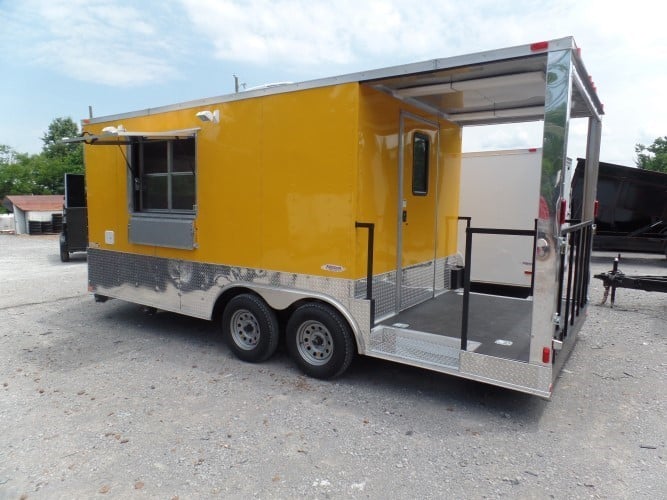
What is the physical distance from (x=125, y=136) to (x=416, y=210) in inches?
138

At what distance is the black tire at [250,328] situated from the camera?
4.80m

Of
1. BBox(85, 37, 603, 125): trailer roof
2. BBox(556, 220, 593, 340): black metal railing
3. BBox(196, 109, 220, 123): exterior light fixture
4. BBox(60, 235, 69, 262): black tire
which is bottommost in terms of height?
BBox(60, 235, 69, 262): black tire

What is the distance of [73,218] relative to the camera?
1277 centimetres

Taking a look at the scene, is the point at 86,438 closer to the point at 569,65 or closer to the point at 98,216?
the point at 98,216

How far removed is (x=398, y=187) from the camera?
4852mm

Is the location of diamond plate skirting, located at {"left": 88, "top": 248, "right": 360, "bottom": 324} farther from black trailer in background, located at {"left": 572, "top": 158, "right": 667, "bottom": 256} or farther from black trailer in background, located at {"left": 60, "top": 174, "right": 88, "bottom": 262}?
black trailer in background, located at {"left": 572, "top": 158, "right": 667, "bottom": 256}

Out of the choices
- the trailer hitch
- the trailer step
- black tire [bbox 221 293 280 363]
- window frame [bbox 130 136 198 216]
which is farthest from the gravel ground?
window frame [bbox 130 136 198 216]

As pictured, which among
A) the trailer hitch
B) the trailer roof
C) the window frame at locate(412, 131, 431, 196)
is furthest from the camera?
the trailer hitch

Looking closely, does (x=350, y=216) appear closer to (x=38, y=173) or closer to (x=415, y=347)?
(x=415, y=347)

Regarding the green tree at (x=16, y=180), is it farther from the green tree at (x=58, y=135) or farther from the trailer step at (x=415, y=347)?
the trailer step at (x=415, y=347)

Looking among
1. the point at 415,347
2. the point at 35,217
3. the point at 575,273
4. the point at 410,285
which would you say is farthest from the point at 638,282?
the point at 35,217

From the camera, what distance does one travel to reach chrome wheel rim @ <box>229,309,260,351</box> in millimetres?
4969

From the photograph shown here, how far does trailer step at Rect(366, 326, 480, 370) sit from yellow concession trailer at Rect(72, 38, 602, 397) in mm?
13

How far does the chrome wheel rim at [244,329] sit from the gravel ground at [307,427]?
250 millimetres
